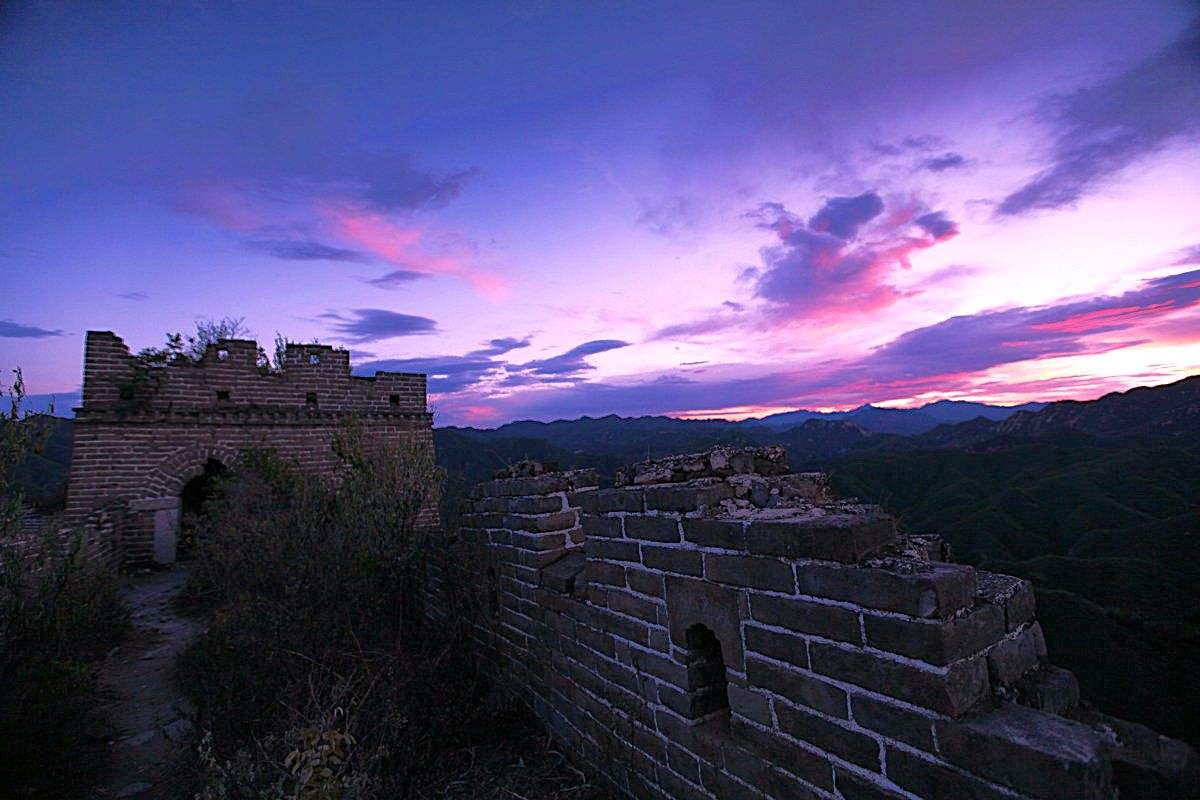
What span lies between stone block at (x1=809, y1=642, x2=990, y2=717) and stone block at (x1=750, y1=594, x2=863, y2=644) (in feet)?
0.19

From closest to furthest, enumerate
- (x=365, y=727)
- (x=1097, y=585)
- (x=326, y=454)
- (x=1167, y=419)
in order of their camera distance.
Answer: (x=365, y=727), (x=1097, y=585), (x=326, y=454), (x=1167, y=419)

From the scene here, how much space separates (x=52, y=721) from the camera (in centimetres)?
373

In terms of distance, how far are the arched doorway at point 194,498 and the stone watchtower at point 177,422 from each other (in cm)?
10

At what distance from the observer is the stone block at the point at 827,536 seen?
1901 mm

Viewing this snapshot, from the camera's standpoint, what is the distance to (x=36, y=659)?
13.3 ft

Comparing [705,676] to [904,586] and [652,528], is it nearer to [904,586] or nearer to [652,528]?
[652,528]

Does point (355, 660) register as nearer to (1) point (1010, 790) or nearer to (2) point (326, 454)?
(1) point (1010, 790)

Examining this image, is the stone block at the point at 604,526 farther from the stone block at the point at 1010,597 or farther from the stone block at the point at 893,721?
the stone block at the point at 1010,597

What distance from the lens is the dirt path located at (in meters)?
3.64

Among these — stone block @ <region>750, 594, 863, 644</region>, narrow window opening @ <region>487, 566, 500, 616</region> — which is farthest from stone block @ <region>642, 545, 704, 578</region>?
narrow window opening @ <region>487, 566, 500, 616</region>

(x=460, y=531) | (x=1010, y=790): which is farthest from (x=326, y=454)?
(x=1010, y=790)

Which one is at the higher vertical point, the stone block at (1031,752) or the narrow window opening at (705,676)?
the stone block at (1031,752)

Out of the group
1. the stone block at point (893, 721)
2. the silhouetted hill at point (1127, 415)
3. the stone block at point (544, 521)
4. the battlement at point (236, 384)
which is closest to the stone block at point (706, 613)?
the stone block at point (893, 721)

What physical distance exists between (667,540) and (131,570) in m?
12.2
